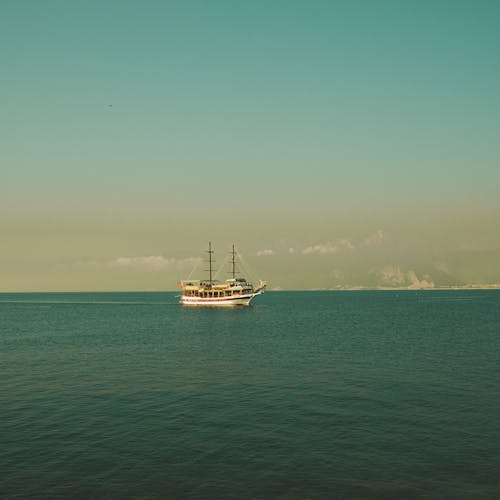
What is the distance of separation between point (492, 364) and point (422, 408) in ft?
76.8

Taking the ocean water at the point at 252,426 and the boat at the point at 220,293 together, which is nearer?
the ocean water at the point at 252,426

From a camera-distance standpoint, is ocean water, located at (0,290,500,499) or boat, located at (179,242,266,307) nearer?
ocean water, located at (0,290,500,499)

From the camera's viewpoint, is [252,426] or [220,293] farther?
[220,293]

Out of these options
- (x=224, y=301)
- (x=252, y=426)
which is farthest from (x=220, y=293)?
(x=252, y=426)

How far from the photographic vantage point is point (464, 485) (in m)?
20.5

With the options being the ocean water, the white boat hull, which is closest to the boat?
the white boat hull

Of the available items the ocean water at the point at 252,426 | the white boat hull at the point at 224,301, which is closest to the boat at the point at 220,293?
the white boat hull at the point at 224,301

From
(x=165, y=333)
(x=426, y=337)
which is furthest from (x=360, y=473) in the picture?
(x=165, y=333)

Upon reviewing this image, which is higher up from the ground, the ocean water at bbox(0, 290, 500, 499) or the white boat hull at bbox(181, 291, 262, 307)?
the white boat hull at bbox(181, 291, 262, 307)

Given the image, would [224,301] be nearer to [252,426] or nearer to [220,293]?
[220,293]

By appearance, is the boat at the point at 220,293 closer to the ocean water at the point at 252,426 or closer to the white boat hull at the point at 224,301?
the white boat hull at the point at 224,301

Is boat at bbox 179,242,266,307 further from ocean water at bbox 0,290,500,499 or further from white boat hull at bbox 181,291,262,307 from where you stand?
ocean water at bbox 0,290,500,499

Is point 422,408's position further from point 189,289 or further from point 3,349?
point 189,289

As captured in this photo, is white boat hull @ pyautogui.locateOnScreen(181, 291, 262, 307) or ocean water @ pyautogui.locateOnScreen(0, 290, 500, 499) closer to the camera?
ocean water @ pyautogui.locateOnScreen(0, 290, 500, 499)
